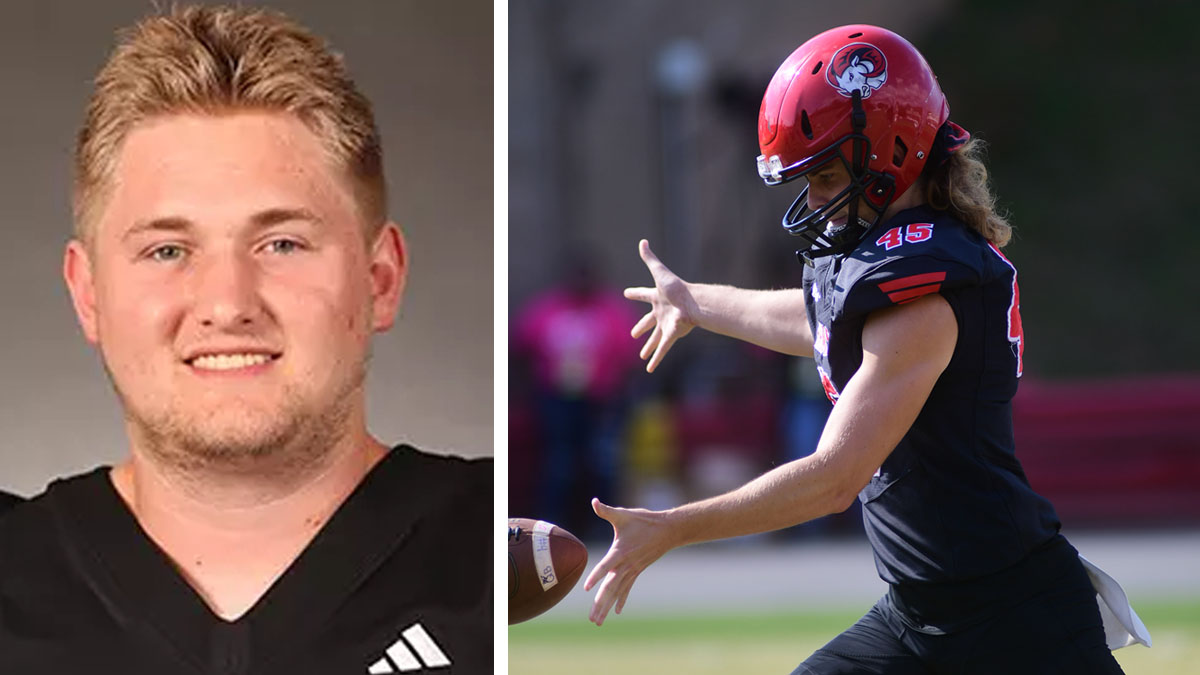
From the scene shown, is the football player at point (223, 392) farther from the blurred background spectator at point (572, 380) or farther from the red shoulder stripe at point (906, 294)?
the blurred background spectator at point (572, 380)

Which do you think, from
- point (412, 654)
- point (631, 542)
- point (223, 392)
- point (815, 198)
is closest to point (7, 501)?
point (223, 392)

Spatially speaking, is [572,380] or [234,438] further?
[572,380]

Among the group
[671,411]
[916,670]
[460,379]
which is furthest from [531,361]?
[916,670]

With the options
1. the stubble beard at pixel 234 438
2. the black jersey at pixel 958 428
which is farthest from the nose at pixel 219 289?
the black jersey at pixel 958 428

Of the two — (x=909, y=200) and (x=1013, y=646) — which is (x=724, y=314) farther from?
(x=1013, y=646)

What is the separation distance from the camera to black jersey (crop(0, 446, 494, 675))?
168 inches

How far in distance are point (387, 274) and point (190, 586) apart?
1.02 metres

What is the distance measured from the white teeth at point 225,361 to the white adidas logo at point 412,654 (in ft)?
2.84

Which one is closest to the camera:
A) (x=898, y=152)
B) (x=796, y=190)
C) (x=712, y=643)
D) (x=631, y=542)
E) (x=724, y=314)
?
(x=631, y=542)

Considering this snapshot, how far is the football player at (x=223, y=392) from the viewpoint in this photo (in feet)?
14.0

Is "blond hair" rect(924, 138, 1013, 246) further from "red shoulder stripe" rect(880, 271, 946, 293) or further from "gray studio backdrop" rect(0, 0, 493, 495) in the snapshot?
"gray studio backdrop" rect(0, 0, 493, 495)

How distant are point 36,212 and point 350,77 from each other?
0.93m

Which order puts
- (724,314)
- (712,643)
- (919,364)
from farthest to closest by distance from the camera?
1. (712,643)
2. (724,314)
3. (919,364)

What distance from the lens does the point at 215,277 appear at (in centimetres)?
424
